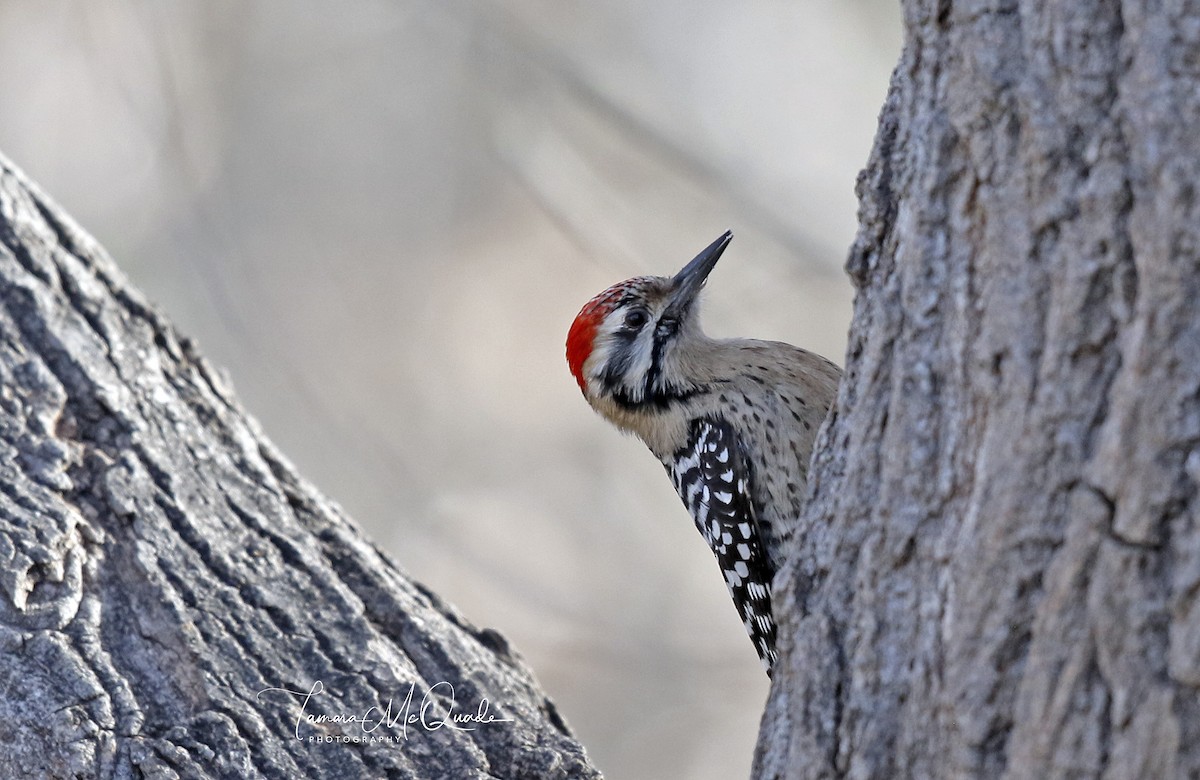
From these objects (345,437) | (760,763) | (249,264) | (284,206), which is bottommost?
(760,763)

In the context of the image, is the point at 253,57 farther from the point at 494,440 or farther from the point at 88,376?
Answer: the point at 88,376

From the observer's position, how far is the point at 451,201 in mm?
10188

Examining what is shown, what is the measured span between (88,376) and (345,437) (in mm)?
7206

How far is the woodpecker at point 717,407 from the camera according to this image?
3.46 metres

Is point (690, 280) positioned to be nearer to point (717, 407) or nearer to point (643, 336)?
point (643, 336)

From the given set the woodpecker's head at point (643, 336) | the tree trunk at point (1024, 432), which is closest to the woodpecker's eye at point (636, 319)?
the woodpecker's head at point (643, 336)

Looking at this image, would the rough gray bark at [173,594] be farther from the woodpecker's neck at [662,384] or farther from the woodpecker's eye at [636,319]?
the woodpecker's eye at [636,319]

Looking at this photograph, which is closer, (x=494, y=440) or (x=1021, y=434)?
(x=1021, y=434)

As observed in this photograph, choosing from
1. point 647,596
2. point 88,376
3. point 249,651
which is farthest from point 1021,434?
point 647,596

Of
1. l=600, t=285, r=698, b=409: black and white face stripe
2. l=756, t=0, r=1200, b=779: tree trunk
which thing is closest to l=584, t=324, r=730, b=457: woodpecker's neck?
l=600, t=285, r=698, b=409: black and white face stripe

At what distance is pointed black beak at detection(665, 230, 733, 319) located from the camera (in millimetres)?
3953

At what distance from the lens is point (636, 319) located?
12.9 feet

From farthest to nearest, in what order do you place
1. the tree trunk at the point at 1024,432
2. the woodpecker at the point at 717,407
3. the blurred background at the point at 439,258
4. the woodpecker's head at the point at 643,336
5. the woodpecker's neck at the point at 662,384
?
1. the blurred background at the point at 439,258
2. the woodpecker's head at the point at 643,336
3. the woodpecker's neck at the point at 662,384
4. the woodpecker at the point at 717,407
5. the tree trunk at the point at 1024,432

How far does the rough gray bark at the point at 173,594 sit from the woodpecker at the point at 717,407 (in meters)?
0.90
